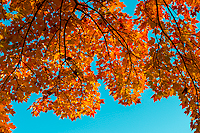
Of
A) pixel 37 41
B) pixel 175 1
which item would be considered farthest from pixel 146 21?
pixel 37 41

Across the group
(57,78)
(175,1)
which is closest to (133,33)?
(175,1)

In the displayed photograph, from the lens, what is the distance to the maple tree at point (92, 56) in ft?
13.3

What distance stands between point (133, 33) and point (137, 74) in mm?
1344

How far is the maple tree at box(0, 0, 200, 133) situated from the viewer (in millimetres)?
4062

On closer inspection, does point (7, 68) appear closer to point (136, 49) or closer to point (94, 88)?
point (94, 88)

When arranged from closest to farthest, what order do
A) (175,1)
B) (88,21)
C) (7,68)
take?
(7,68)
(175,1)
(88,21)

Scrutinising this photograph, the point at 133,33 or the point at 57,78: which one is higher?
the point at 133,33

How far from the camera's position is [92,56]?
19.2 feet

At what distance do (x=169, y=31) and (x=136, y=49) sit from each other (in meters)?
1.33

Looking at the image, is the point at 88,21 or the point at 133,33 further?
the point at 88,21

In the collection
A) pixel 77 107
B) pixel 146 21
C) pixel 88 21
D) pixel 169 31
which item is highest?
pixel 88 21

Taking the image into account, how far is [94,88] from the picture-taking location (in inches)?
221

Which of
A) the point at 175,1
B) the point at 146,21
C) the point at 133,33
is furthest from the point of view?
the point at 133,33

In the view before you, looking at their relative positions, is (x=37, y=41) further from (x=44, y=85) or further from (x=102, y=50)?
(x=102, y=50)
